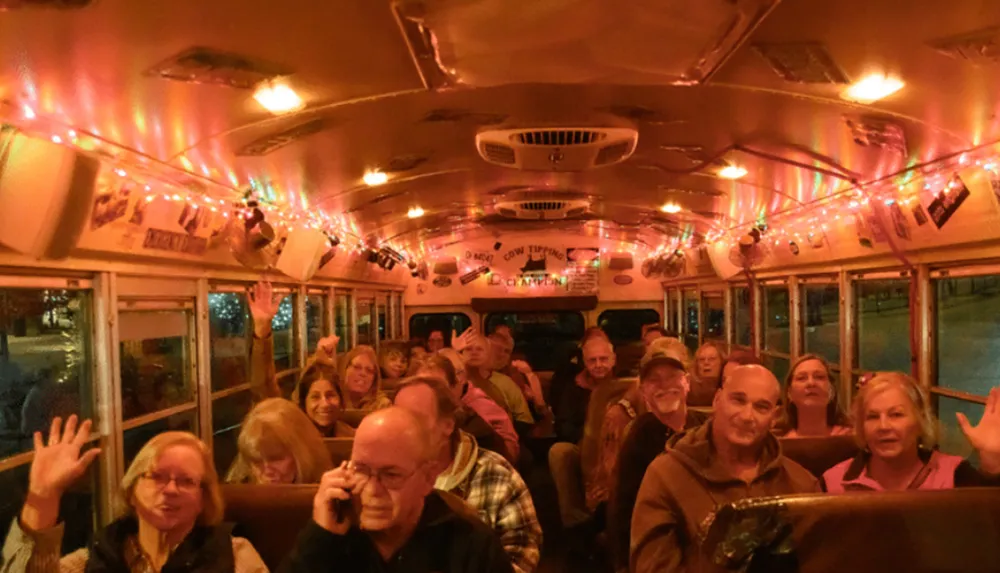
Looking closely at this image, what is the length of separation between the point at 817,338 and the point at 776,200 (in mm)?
1917

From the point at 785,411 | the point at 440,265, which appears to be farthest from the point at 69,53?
the point at 440,265

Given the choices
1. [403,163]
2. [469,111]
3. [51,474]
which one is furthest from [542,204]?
[51,474]

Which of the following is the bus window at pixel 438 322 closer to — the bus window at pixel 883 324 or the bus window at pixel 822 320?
the bus window at pixel 822 320

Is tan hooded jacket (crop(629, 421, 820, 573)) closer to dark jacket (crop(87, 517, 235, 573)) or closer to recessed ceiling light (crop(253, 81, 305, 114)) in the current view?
dark jacket (crop(87, 517, 235, 573))

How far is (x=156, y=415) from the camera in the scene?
196 inches

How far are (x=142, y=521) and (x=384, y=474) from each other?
3.54ft

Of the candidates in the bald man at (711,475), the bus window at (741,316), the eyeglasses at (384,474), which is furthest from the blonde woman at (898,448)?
the bus window at (741,316)

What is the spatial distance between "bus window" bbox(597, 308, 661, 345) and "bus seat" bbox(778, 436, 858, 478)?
9409 mm

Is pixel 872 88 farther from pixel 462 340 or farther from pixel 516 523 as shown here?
pixel 462 340

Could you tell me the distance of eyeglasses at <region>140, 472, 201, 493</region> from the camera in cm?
257

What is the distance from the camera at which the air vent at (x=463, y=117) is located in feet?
13.6

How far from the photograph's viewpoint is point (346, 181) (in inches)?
228

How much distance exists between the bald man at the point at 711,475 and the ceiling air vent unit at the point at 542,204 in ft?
15.9

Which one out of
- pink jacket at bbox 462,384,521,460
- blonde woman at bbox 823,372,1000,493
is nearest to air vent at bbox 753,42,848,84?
blonde woman at bbox 823,372,1000,493
